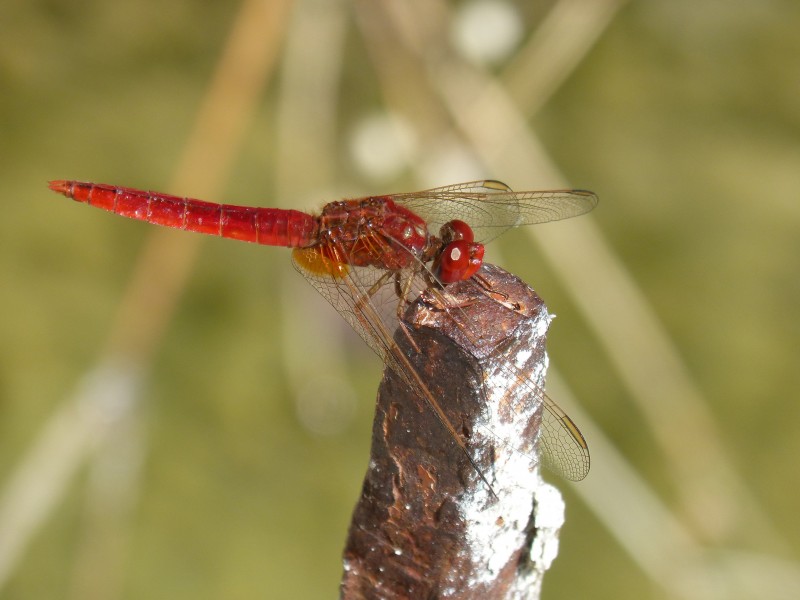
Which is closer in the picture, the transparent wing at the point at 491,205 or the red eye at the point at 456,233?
the red eye at the point at 456,233

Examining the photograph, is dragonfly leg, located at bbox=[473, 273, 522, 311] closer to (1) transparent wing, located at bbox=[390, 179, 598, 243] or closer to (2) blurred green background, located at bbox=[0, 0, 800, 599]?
(1) transparent wing, located at bbox=[390, 179, 598, 243]

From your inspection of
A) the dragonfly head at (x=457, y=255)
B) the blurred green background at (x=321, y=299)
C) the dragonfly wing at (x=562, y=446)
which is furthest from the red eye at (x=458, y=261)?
the blurred green background at (x=321, y=299)

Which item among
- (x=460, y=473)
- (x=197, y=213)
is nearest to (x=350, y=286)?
(x=197, y=213)

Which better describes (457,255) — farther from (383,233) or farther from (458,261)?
(383,233)

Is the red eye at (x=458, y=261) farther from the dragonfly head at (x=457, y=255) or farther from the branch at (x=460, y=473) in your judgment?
the branch at (x=460, y=473)

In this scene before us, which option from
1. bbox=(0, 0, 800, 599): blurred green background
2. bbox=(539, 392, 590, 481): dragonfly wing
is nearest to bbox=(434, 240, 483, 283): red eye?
bbox=(539, 392, 590, 481): dragonfly wing

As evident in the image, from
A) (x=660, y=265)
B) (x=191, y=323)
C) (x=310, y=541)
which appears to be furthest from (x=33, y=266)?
(x=660, y=265)

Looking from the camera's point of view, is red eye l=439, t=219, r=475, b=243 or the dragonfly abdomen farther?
the dragonfly abdomen
